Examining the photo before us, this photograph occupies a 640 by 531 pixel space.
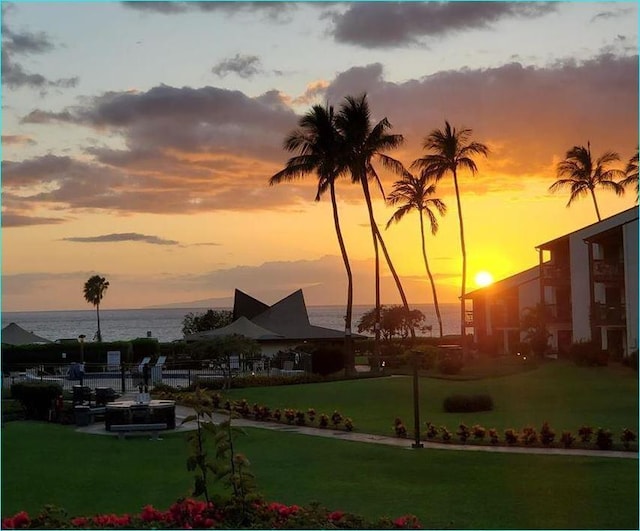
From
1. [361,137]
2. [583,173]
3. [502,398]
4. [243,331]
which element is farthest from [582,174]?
[502,398]

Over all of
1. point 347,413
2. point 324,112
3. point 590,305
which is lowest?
point 347,413

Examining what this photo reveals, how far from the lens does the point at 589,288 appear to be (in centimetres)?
3994

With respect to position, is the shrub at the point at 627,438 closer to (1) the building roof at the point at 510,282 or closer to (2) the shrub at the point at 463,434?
(2) the shrub at the point at 463,434

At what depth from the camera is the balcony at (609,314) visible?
37.1 metres

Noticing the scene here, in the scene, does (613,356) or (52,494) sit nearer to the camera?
(52,494)

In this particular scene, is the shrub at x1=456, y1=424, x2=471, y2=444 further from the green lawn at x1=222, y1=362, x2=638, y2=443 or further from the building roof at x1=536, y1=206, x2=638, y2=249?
the building roof at x1=536, y1=206, x2=638, y2=249

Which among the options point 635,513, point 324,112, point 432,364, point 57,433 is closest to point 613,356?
point 432,364

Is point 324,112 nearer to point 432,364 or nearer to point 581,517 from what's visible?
point 432,364

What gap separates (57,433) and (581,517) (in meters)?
11.5

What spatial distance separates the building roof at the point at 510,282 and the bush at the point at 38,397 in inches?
1339

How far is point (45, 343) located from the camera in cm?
4441

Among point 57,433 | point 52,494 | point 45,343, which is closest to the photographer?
point 52,494

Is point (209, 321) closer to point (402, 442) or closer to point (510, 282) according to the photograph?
point (510, 282)

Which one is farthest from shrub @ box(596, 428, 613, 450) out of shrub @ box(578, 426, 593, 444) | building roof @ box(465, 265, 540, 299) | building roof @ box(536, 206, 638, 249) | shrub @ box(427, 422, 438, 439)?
building roof @ box(465, 265, 540, 299)
